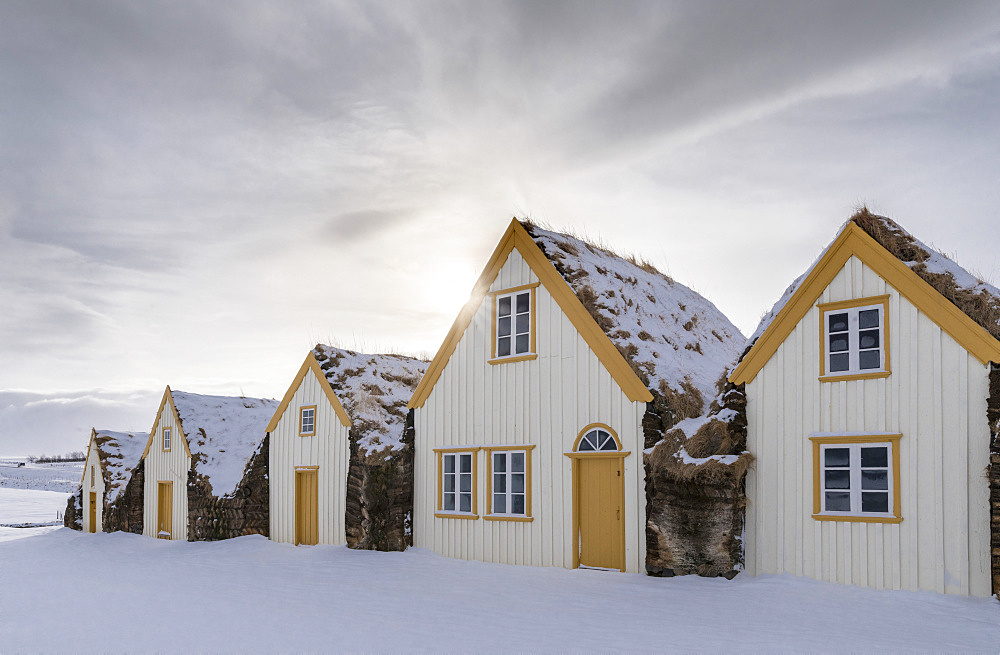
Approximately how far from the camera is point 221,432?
2989 cm

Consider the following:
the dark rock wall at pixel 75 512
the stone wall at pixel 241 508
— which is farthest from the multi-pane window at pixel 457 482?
the dark rock wall at pixel 75 512

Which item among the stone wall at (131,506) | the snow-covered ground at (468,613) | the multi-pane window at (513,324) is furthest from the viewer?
the stone wall at (131,506)

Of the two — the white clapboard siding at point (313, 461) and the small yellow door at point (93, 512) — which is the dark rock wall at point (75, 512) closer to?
the small yellow door at point (93, 512)

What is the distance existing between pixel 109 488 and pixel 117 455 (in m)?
1.89

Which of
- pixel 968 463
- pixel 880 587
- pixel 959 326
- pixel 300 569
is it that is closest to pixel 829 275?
pixel 959 326

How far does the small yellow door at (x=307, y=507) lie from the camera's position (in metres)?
22.4

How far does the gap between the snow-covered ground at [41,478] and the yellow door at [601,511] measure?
7185 cm

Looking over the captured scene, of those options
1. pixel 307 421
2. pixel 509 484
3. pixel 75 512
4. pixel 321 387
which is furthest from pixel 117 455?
pixel 509 484

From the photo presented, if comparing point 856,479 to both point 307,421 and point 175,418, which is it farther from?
point 175,418

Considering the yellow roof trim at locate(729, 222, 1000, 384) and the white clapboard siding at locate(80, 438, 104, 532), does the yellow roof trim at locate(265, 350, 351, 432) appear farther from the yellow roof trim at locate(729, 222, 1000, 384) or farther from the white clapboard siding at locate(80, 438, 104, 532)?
the white clapboard siding at locate(80, 438, 104, 532)

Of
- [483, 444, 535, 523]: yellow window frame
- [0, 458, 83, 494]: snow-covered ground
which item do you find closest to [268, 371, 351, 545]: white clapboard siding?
[483, 444, 535, 523]: yellow window frame

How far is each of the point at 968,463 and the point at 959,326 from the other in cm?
203

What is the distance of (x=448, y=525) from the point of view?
60.1 feet

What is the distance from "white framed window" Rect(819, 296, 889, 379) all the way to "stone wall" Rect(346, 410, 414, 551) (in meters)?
10.3
